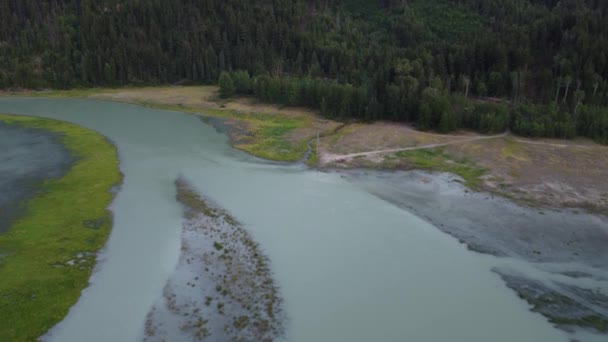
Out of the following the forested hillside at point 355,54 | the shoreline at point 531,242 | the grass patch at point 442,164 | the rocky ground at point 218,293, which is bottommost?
the rocky ground at point 218,293

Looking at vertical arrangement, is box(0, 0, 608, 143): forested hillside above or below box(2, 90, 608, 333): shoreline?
above

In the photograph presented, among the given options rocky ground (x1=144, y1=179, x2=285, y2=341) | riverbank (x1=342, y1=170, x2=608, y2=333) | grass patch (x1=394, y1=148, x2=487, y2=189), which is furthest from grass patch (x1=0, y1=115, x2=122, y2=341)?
grass patch (x1=394, y1=148, x2=487, y2=189)

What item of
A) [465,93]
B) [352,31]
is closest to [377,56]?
[465,93]

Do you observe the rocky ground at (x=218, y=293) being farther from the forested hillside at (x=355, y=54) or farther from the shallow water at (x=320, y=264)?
the forested hillside at (x=355, y=54)

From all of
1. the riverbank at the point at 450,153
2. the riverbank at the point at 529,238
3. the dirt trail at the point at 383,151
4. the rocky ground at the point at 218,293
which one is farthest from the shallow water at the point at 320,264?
the riverbank at the point at 450,153

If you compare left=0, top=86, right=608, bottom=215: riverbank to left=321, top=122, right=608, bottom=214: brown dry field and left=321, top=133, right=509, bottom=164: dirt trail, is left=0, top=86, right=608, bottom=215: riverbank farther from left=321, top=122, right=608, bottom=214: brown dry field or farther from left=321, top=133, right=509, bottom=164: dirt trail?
left=321, top=122, right=608, bottom=214: brown dry field

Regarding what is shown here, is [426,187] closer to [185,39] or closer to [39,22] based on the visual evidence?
[185,39]
